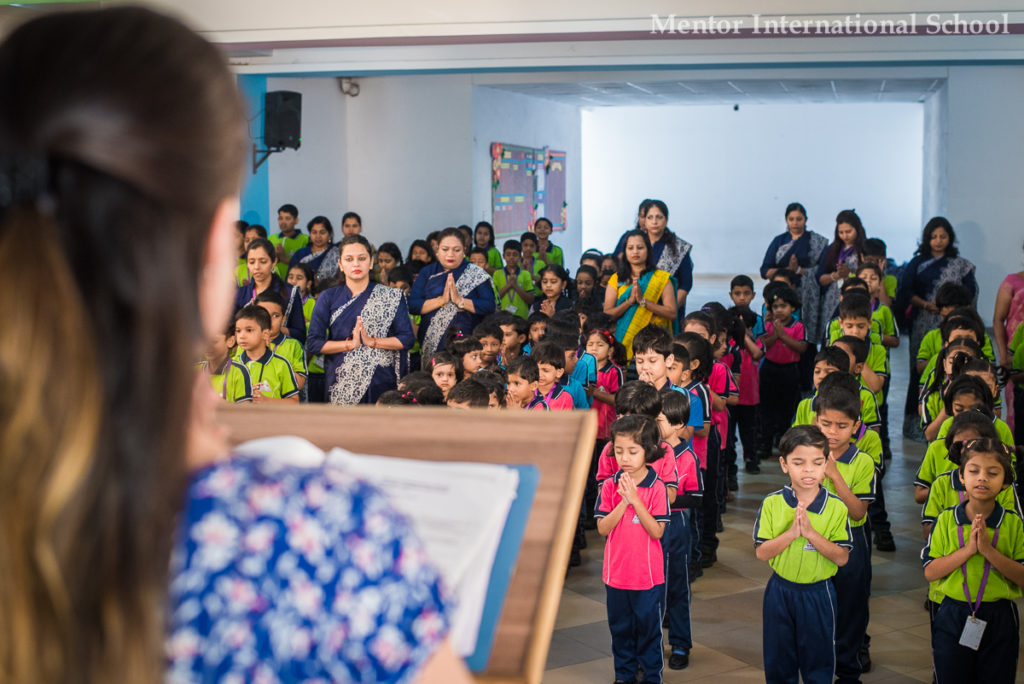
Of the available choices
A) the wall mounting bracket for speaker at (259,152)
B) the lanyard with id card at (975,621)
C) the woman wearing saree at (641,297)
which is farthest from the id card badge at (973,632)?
the wall mounting bracket for speaker at (259,152)

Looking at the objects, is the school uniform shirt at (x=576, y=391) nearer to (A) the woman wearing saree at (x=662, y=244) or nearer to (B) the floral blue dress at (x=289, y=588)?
(A) the woman wearing saree at (x=662, y=244)

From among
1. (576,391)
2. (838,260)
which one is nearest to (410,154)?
(838,260)

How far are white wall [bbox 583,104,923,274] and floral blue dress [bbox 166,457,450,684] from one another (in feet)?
55.8

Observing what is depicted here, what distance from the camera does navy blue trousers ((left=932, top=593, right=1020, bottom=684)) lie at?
2.96 metres

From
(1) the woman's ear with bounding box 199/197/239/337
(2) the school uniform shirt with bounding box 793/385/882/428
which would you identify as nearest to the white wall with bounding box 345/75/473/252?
(2) the school uniform shirt with bounding box 793/385/882/428

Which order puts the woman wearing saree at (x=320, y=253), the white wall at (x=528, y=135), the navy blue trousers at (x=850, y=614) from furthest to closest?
the white wall at (x=528, y=135), the woman wearing saree at (x=320, y=253), the navy blue trousers at (x=850, y=614)

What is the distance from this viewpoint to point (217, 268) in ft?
2.34

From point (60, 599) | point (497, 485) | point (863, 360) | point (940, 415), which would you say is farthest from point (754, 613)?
point (60, 599)

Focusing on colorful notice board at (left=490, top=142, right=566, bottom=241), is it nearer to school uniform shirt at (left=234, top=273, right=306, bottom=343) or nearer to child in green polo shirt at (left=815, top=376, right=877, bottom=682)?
school uniform shirt at (left=234, top=273, right=306, bottom=343)

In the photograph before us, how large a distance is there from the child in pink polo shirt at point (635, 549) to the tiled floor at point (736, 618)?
193mm

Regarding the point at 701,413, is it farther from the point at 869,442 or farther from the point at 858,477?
the point at 858,477

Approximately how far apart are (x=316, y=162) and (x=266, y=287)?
596 centimetres

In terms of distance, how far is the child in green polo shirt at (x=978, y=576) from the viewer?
2.96 m

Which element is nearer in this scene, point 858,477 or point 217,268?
point 217,268
